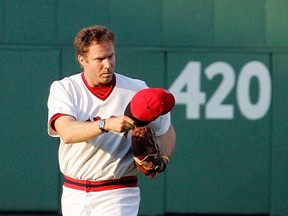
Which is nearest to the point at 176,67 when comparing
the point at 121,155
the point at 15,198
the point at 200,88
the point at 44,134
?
the point at 200,88

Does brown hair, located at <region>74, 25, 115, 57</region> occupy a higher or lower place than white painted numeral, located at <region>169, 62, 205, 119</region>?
higher

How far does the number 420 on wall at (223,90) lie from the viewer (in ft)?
26.8

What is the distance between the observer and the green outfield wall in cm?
812

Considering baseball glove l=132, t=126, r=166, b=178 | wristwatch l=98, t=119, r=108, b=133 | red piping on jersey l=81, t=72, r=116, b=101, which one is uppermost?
red piping on jersey l=81, t=72, r=116, b=101

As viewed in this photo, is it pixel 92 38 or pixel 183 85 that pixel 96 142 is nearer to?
pixel 92 38

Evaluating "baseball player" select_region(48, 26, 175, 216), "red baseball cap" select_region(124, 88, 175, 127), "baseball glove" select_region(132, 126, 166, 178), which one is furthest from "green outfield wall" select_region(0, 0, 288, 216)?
"red baseball cap" select_region(124, 88, 175, 127)

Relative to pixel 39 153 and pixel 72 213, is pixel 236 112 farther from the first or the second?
pixel 72 213

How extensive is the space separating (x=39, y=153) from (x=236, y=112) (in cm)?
167

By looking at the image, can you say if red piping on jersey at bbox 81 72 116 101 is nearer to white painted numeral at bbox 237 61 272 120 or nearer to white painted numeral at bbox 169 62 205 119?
white painted numeral at bbox 169 62 205 119

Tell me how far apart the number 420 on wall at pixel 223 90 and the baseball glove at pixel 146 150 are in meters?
2.76

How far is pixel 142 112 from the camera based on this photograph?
16.3ft

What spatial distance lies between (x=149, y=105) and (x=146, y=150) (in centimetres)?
44

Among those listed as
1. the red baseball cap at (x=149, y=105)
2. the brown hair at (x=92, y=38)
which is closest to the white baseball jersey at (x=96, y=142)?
the brown hair at (x=92, y=38)

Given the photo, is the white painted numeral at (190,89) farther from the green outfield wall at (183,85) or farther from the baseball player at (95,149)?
the baseball player at (95,149)
